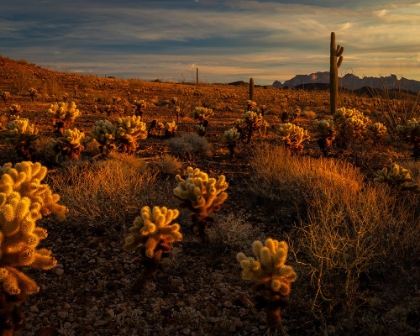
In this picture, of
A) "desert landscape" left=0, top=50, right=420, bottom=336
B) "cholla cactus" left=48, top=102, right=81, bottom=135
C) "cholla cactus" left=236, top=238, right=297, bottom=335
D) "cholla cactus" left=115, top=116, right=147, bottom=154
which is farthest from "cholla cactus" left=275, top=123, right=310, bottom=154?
"cholla cactus" left=236, top=238, right=297, bottom=335

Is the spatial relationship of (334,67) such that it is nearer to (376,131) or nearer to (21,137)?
(376,131)

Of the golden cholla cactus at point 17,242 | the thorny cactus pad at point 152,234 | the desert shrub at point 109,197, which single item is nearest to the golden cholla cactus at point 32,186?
the desert shrub at point 109,197

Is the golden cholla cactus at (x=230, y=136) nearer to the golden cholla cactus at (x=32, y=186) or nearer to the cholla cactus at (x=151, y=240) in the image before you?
the golden cholla cactus at (x=32, y=186)

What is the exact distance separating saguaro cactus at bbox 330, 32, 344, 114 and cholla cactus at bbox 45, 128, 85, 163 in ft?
40.7

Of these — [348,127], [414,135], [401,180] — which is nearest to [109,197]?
[401,180]

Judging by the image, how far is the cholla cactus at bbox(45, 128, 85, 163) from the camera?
8570 millimetres

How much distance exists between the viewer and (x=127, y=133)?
9055mm

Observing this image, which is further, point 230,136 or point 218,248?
point 230,136

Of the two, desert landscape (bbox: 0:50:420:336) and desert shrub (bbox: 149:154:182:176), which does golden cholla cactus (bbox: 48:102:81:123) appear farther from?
desert shrub (bbox: 149:154:182:176)

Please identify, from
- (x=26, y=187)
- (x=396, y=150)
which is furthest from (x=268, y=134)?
(x=26, y=187)

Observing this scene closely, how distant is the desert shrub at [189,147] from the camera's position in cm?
1026

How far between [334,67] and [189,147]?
10493mm

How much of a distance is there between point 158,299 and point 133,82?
1451 inches

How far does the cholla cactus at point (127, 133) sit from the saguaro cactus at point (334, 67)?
1116cm
